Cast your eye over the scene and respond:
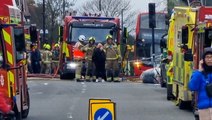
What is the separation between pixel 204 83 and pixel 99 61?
72.6 feet

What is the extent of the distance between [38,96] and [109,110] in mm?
13777

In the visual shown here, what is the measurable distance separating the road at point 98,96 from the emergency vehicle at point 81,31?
5361 millimetres

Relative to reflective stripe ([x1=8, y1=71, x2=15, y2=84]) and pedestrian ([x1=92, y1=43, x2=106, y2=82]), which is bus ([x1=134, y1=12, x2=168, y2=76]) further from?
reflective stripe ([x1=8, y1=71, x2=15, y2=84])

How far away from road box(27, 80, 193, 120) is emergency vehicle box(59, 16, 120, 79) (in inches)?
211

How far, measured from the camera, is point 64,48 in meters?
36.2

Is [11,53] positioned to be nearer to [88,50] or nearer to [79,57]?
[88,50]

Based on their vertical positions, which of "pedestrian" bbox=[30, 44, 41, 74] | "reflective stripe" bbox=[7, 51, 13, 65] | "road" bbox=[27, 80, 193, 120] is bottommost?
"road" bbox=[27, 80, 193, 120]

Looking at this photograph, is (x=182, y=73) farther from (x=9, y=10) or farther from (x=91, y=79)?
(x=91, y=79)

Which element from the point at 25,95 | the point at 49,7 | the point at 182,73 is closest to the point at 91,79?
the point at 182,73

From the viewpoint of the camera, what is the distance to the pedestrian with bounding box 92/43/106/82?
3356cm

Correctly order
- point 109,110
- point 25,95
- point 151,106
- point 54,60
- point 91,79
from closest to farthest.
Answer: point 109,110 → point 25,95 → point 151,106 → point 91,79 → point 54,60

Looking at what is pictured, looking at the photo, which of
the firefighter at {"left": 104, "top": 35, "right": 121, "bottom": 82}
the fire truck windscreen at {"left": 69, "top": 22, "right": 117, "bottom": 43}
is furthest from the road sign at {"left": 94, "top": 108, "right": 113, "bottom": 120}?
the fire truck windscreen at {"left": 69, "top": 22, "right": 117, "bottom": 43}

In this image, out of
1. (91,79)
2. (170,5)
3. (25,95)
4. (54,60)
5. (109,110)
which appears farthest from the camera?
(170,5)

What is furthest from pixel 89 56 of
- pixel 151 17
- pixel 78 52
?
pixel 151 17
